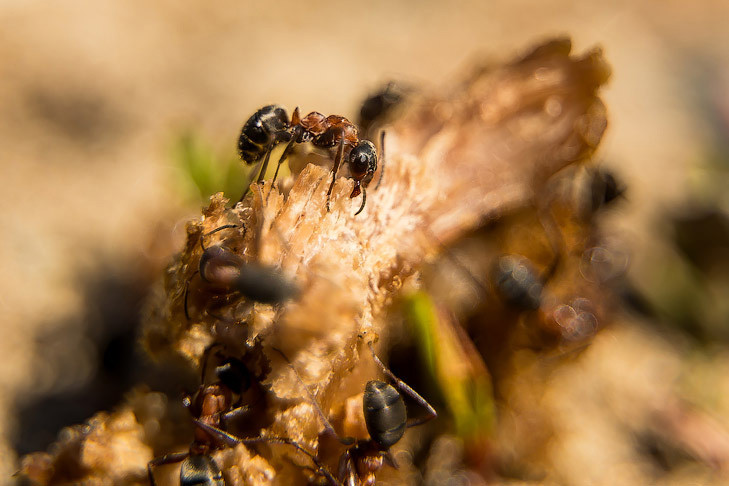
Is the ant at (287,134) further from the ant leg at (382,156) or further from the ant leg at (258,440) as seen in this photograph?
the ant leg at (258,440)

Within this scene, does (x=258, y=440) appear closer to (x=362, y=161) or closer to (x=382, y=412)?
(x=382, y=412)

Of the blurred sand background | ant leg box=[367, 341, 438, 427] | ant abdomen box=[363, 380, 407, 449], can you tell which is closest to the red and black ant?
ant abdomen box=[363, 380, 407, 449]

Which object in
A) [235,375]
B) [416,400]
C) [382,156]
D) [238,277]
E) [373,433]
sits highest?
[382,156]

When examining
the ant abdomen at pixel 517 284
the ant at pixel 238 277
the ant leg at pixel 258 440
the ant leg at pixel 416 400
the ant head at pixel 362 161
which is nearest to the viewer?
the ant at pixel 238 277

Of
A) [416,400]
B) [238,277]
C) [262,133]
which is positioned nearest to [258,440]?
[238,277]

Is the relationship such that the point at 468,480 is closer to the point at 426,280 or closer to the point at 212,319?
the point at 426,280

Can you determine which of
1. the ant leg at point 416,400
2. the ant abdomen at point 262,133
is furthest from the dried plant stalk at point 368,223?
the ant abdomen at point 262,133
